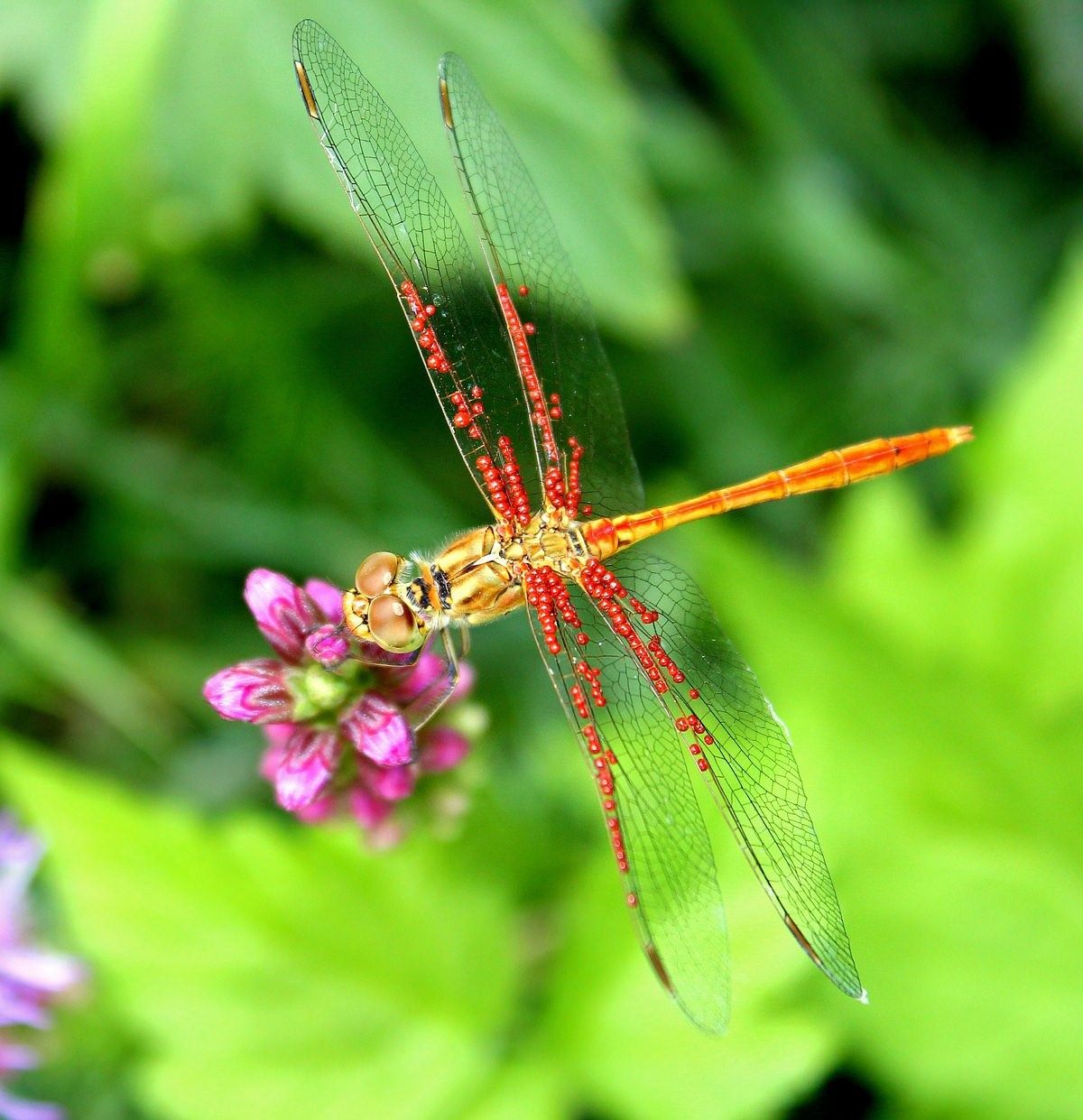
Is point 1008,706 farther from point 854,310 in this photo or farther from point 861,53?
point 861,53

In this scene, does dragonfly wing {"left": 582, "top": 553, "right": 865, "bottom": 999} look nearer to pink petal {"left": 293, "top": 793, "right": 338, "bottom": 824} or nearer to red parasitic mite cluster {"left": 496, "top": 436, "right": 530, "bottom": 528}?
red parasitic mite cluster {"left": 496, "top": 436, "right": 530, "bottom": 528}

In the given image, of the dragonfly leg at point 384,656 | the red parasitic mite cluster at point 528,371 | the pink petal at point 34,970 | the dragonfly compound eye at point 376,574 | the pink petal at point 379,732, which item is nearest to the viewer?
the pink petal at point 379,732

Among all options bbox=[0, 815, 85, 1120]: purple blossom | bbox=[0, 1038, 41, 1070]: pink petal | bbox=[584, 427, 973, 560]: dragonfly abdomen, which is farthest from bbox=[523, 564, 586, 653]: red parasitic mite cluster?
bbox=[0, 1038, 41, 1070]: pink petal

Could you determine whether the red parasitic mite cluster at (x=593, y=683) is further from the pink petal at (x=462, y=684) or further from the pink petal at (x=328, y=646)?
the pink petal at (x=328, y=646)

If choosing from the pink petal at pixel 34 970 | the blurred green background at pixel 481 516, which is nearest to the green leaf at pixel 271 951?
the blurred green background at pixel 481 516

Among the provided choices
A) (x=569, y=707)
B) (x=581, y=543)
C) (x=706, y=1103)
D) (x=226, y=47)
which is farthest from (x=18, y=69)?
(x=706, y=1103)

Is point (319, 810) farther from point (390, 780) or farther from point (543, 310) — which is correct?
point (543, 310)

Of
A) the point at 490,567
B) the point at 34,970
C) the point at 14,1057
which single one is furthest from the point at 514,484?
the point at 14,1057
